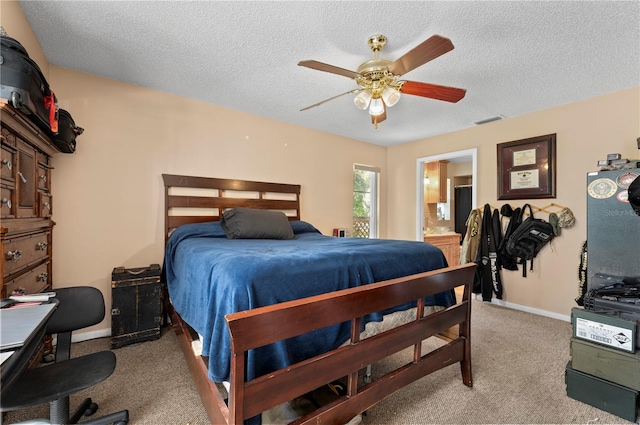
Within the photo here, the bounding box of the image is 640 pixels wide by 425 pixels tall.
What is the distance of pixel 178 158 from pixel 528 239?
427cm

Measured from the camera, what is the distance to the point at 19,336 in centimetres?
84

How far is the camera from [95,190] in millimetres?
2680

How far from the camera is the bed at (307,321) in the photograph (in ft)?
3.62

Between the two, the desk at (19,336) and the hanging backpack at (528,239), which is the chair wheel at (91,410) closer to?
the desk at (19,336)

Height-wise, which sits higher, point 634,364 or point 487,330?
point 634,364

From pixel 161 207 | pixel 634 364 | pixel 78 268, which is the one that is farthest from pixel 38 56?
pixel 634 364

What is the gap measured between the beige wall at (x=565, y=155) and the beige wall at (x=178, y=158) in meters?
0.01

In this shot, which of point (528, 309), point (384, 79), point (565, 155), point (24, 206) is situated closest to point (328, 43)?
point (384, 79)

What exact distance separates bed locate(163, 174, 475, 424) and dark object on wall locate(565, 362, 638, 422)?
64 centimetres

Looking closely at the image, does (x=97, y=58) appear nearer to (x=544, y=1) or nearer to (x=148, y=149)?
(x=148, y=149)

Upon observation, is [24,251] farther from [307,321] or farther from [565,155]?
[565,155]

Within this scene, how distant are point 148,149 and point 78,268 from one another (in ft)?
4.31

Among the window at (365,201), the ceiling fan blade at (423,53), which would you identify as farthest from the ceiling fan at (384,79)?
the window at (365,201)

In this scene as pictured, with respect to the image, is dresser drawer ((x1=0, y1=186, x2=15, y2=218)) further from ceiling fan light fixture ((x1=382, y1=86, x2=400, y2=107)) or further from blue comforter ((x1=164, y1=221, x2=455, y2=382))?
ceiling fan light fixture ((x1=382, y1=86, x2=400, y2=107))
